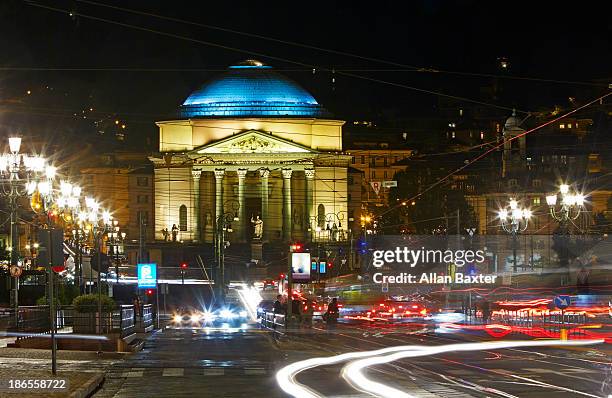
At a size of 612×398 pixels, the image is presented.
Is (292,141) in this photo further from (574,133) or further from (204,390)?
(204,390)

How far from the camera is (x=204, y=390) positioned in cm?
2352

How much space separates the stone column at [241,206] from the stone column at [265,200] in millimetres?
1979

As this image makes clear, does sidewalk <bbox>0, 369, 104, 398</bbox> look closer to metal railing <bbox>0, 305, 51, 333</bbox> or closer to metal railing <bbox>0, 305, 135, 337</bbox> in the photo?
metal railing <bbox>0, 305, 135, 337</bbox>

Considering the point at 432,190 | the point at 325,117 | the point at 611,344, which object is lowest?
the point at 611,344

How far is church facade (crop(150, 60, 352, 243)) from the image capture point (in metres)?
135

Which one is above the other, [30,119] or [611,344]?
[30,119]

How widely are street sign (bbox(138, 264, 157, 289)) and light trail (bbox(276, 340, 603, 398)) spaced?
22.5m

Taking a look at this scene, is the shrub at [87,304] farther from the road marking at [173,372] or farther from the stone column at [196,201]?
the stone column at [196,201]

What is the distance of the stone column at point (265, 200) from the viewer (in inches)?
5344

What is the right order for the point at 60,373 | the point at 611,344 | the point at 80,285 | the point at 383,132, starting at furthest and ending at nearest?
the point at 383,132 → the point at 80,285 → the point at 611,344 → the point at 60,373

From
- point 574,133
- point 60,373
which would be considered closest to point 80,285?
point 60,373

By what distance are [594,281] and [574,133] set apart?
9627 cm

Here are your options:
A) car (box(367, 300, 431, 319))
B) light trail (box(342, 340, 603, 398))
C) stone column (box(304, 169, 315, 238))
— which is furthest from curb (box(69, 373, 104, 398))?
stone column (box(304, 169, 315, 238))

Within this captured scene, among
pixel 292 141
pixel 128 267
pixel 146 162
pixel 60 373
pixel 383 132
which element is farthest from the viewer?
pixel 383 132
